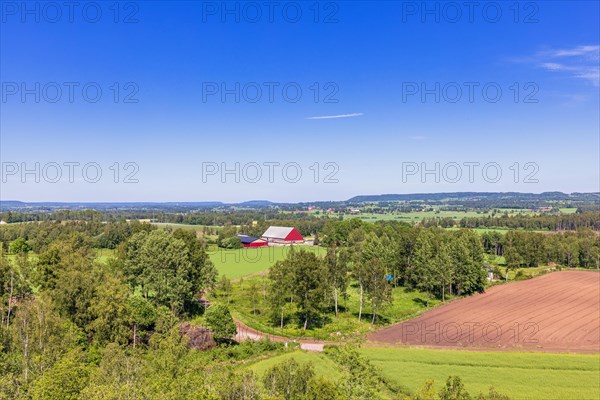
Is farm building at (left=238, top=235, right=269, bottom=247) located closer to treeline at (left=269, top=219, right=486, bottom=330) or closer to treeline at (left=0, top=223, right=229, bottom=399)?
treeline at (left=269, top=219, right=486, bottom=330)

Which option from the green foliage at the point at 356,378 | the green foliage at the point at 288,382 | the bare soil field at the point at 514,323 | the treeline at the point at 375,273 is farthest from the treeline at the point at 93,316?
the bare soil field at the point at 514,323

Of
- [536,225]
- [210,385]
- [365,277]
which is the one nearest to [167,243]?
[365,277]

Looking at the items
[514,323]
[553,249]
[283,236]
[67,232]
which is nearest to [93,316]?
[514,323]

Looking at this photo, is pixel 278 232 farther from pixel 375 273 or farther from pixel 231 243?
pixel 375 273

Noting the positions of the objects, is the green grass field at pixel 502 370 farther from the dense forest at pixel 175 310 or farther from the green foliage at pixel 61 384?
the green foliage at pixel 61 384

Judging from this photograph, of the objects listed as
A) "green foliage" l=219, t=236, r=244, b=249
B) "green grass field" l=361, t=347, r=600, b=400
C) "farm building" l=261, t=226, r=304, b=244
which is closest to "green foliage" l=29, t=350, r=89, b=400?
"green grass field" l=361, t=347, r=600, b=400

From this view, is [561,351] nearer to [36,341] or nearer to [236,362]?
[236,362]
